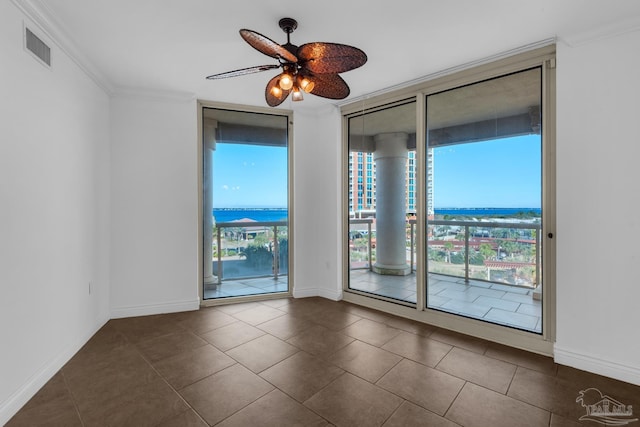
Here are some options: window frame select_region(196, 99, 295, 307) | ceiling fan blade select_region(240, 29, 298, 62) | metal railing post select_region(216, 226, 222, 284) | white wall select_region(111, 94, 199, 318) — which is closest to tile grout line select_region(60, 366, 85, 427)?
white wall select_region(111, 94, 199, 318)

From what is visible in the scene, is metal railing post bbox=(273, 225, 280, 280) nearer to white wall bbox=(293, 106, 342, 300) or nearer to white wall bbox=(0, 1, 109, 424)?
white wall bbox=(293, 106, 342, 300)

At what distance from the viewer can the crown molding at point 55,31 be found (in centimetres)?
202

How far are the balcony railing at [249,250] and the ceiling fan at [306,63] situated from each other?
2.20m

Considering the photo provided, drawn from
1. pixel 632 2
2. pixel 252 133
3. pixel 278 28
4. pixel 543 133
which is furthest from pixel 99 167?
pixel 632 2

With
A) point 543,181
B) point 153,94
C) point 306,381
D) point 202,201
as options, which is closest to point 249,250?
point 202,201

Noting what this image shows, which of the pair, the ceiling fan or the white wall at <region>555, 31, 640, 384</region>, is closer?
the ceiling fan

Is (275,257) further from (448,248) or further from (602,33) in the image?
(602,33)

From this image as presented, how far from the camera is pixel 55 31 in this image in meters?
2.30

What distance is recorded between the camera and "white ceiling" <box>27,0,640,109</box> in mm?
2078

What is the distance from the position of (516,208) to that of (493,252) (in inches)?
20.8

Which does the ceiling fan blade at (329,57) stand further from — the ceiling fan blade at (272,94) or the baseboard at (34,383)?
the baseboard at (34,383)

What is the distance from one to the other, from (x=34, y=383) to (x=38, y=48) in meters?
2.42

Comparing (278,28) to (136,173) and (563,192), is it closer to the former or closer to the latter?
(136,173)

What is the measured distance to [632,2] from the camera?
2.01m
